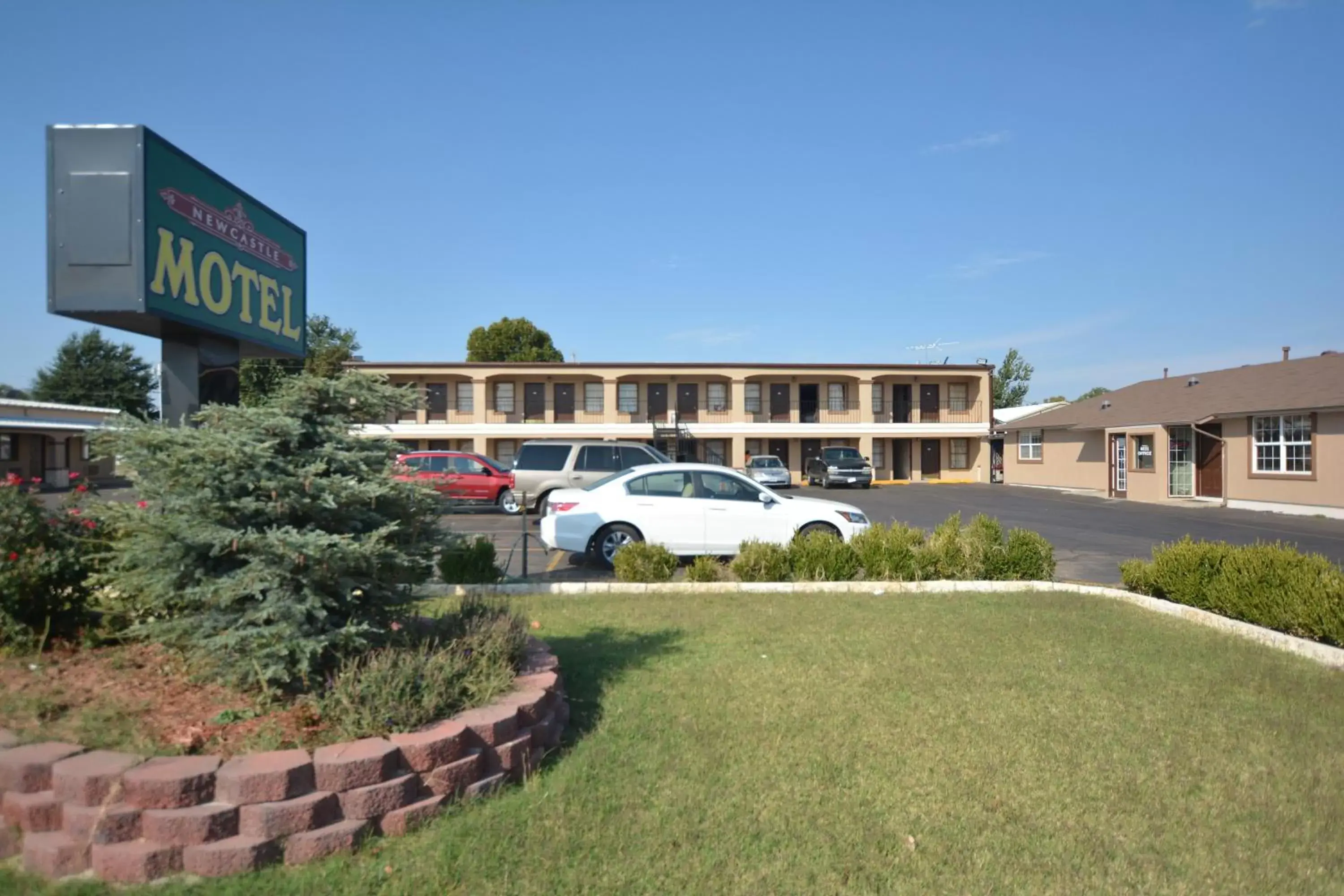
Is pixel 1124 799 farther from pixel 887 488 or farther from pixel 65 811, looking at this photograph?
pixel 887 488

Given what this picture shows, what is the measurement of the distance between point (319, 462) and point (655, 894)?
2.66 metres

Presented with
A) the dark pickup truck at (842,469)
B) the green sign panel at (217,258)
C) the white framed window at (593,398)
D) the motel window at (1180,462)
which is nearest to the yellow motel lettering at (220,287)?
the green sign panel at (217,258)

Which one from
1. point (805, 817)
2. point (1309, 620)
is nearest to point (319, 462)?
point (805, 817)

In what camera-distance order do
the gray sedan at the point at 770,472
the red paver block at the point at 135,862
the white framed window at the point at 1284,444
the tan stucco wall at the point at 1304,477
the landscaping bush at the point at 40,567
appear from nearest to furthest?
the red paver block at the point at 135,862 → the landscaping bush at the point at 40,567 → the tan stucco wall at the point at 1304,477 → the white framed window at the point at 1284,444 → the gray sedan at the point at 770,472

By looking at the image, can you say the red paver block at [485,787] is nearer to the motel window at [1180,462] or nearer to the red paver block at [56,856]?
the red paver block at [56,856]

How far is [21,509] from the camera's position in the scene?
4.72m

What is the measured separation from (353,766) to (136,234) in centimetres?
393

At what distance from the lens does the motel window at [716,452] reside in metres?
41.1

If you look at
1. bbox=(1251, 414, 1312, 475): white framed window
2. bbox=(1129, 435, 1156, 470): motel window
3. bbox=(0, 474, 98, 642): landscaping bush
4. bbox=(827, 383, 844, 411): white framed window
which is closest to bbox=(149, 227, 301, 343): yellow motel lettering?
bbox=(0, 474, 98, 642): landscaping bush

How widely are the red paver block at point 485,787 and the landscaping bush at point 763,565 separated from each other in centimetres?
577

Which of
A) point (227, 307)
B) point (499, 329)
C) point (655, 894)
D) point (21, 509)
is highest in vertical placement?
point (499, 329)

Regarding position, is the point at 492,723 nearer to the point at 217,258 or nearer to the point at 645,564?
the point at 217,258

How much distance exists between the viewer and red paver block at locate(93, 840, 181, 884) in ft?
10.1

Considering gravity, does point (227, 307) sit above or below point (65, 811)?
above
